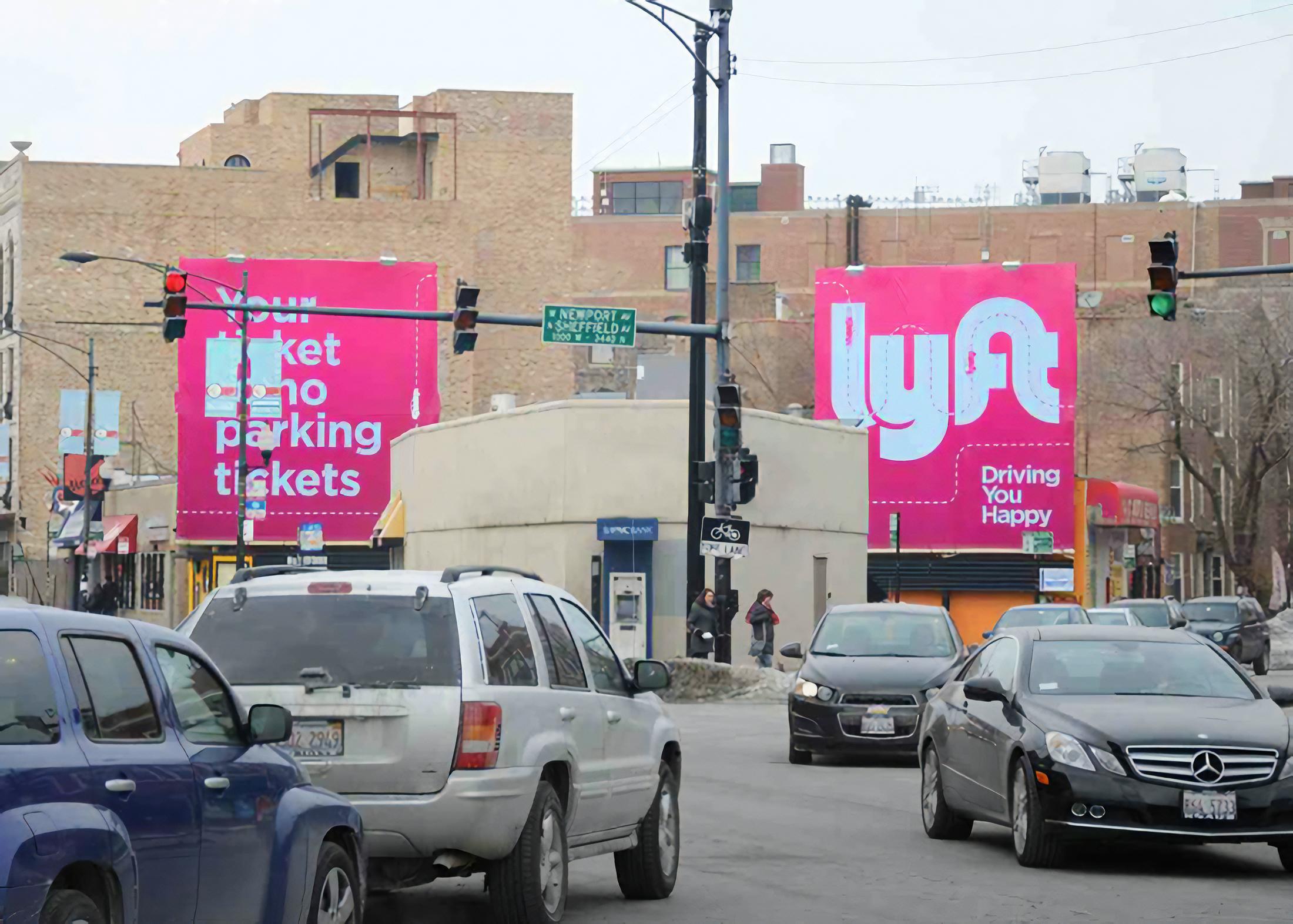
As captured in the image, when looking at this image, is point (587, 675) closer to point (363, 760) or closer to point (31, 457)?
point (363, 760)

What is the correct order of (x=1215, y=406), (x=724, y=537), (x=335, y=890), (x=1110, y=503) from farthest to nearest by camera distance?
(x=1215, y=406) → (x=1110, y=503) → (x=724, y=537) → (x=335, y=890)

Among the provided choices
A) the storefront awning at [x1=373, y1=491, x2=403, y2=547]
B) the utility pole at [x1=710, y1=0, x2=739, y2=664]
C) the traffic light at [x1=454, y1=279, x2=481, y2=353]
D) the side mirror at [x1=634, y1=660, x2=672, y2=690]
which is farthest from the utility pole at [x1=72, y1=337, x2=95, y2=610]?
the side mirror at [x1=634, y1=660, x2=672, y2=690]

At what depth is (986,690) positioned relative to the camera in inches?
525

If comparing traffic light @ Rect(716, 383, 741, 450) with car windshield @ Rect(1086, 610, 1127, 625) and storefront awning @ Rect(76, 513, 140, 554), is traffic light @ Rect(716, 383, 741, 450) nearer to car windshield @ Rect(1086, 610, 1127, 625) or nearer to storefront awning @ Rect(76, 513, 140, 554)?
car windshield @ Rect(1086, 610, 1127, 625)

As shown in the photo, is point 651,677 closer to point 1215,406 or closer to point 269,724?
point 269,724

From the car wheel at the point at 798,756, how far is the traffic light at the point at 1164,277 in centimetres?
791

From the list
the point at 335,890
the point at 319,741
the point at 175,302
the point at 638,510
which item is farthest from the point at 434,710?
the point at 638,510

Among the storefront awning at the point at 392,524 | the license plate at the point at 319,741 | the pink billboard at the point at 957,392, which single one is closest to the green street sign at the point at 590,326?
the license plate at the point at 319,741

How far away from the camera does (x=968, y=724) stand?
14055 mm

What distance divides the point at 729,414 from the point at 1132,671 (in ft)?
59.2

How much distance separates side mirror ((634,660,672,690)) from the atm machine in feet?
99.1

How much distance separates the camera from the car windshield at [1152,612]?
38844 millimetres

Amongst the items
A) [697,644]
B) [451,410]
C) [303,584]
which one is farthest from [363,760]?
[451,410]

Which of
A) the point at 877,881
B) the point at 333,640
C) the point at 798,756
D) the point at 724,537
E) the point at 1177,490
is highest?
the point at 1177,490
